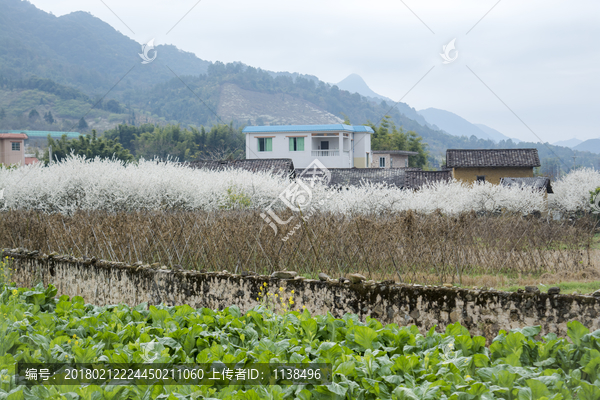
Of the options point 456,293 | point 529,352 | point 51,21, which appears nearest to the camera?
point 529,352

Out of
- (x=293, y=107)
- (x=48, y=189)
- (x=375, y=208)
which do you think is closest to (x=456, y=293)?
(x=375, y=208)

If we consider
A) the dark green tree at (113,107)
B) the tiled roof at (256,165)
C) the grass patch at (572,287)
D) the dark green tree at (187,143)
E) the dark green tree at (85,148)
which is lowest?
the grass patch at (572,287)

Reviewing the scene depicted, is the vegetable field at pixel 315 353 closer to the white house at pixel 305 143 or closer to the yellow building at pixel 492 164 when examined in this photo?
the yellow building at pixel 492 164

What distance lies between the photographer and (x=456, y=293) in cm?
460

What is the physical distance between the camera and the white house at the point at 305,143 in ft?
117

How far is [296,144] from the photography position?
36.2 metres

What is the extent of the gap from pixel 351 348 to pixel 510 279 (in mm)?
5187

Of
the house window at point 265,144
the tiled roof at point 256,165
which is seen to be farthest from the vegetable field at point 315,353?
the house window at point 265,144

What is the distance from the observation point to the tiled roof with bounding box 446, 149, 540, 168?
2912 centimetres

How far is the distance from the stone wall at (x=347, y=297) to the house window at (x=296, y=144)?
29464 mm

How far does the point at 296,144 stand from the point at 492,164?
45.8 ft

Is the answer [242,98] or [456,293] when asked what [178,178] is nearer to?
[456,293]

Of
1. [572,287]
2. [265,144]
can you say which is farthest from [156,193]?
[265,144]

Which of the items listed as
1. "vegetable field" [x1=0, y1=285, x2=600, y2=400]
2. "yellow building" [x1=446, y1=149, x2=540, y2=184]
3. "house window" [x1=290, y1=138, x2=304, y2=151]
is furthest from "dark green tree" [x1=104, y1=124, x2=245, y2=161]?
"vegetable field" [x1=0, y1=285, x2=600, y2=400]
